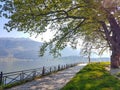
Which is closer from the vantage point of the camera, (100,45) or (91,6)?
(91,6)

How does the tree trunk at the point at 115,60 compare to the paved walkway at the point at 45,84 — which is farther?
the tree trunk at the point at 115,60

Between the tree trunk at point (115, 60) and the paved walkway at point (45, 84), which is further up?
the tree trunk at point (115, 60)

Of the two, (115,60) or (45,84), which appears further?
(115,60)

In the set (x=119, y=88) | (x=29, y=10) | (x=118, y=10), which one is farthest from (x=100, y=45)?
(x=119, y=88)

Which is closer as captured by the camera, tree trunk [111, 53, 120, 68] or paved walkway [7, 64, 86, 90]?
paved walkway [7, 64, 86, 90]

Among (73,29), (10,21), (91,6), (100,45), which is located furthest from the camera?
(100,45)

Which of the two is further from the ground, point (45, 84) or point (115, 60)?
point (115, 60)

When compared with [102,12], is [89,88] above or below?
below

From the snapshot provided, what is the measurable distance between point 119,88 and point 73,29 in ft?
43.2

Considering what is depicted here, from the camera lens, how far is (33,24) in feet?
79.3

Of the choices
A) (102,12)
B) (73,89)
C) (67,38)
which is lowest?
(73,89)

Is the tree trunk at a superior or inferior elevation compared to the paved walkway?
superior

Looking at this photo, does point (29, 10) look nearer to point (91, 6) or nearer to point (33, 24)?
point (33, 24)

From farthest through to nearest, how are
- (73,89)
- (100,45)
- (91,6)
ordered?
(100,45) < (91,6) < (73,89)
